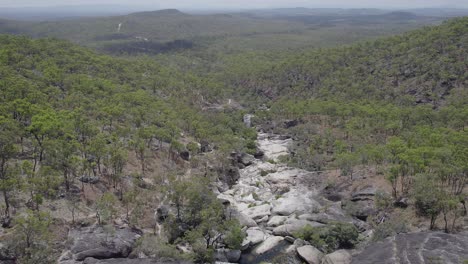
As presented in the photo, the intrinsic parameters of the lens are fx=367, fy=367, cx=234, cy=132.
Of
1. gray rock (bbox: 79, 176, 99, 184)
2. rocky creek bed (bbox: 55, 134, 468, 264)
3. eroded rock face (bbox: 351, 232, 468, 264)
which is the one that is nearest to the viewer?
eroded rock face (bbox: 351, 232, 468, 264)

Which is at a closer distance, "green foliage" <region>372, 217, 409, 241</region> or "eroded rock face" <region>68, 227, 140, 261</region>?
"eroded rock face" <region>68, 227, 140, 261</region>

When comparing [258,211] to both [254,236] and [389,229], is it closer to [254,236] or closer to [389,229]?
[254,236]

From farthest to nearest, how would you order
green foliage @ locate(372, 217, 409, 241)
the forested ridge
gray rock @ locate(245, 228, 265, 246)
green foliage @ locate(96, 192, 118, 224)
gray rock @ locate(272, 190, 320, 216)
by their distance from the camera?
gray rock @ locate(272, 190, 320, 216)
gray rock @ locate(245, 228, 265, 246)
green foliage @ locate(372, 217, 409, 241)
the forested ridge
green foliage @ locate(96, 192, 118, 224)

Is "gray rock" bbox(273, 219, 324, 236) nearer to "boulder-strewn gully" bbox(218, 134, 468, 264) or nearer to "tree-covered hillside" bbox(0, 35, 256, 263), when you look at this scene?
"boulder-strewn gully" bbox(218, 134, 468, 264)

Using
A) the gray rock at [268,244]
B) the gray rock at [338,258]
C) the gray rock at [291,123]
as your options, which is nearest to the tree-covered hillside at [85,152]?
the gray rock at [268,244]

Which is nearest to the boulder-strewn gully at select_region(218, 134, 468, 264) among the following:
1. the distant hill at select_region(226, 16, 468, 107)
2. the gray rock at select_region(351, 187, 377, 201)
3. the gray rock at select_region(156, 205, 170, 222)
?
the gray rock at select_region(351, 187, 377, 201)
